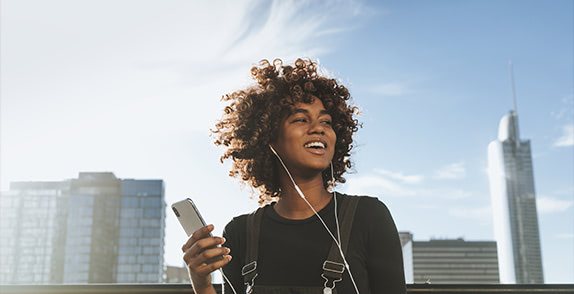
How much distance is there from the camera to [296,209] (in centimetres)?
104

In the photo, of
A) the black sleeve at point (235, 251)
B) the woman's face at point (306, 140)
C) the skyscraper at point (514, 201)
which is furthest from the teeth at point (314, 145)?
the skyscraper at point (514, 201)

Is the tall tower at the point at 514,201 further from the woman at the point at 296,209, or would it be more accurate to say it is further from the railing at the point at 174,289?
the woman at the point at 296,209

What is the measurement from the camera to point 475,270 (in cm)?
4919

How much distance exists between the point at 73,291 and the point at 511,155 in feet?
194

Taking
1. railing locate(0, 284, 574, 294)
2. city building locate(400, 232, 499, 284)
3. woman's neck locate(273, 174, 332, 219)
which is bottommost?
railing locate(0, 284, 574, 294)

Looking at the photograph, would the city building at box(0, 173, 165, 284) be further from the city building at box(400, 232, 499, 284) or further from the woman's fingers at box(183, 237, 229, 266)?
the woman's fingers at box(183, 237, 229, 266)

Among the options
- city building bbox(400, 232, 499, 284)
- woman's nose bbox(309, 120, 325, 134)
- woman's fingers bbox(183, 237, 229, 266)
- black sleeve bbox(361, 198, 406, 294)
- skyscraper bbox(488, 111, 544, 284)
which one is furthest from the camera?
skyscraper bbox(488, 111, 544, 284)

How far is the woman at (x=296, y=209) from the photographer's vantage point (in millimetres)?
916

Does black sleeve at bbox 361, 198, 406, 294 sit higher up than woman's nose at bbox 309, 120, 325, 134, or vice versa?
woman's nose at bbox 309, 120, 325, 134

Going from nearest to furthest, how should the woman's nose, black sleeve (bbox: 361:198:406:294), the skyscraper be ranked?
black sleeve (bbox: 361:198:406:294), the woman's nose, the skyscraper

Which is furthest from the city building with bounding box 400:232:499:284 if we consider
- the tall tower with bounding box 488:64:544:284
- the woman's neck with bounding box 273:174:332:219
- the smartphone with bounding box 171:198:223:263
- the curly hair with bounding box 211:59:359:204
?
the smartphone with bounding box 171:198:223:263

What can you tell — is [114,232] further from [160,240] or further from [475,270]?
[475,270]

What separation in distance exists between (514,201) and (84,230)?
42.2 meters

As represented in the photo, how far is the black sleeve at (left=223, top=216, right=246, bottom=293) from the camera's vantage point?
3.40 feet
